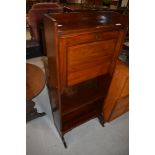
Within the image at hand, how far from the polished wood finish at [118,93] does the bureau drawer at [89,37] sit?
0.37 meters

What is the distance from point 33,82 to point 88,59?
553mm

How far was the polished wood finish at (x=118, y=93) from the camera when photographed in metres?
1.33

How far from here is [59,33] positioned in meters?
0.83

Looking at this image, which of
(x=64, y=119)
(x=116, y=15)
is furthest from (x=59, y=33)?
(x=64, y=119)

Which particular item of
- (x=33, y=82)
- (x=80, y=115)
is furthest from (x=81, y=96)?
(x=33, y=82)

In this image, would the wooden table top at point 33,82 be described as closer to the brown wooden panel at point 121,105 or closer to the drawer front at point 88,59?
the drawer front at point 88,59

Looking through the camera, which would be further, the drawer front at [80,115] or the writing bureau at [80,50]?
the drawer front at [80,115]

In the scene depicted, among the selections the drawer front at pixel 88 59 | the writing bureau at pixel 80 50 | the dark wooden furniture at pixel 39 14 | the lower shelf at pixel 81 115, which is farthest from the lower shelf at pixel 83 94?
the dark wooden furniture at pixel 39 14

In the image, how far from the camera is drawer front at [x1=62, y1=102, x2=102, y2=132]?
1482mm

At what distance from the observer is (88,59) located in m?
1.07
